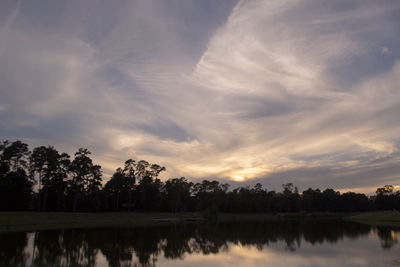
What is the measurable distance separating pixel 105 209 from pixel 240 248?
65450 mm

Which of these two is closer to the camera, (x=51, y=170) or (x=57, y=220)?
(x=57, y=220)

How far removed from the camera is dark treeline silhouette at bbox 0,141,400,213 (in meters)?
64.6

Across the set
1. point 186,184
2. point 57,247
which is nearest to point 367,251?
point 57,247

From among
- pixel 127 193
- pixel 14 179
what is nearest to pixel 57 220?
pixel 14 179

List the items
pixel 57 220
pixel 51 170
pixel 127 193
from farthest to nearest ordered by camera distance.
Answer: pixel 127 193, pixel 51 170, pixel 57 220

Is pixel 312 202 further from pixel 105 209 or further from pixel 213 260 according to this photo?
Answer: pixel 213 260

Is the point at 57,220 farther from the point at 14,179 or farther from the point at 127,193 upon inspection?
the point at 127,193

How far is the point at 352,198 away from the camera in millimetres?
137000

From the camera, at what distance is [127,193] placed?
305 feet

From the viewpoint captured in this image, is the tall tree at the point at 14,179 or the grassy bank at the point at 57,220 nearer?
the grassy bank at the point at 57,220

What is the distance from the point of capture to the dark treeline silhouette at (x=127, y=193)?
64.6m

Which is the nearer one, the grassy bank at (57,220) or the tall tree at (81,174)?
the grassy bank at (57,220)

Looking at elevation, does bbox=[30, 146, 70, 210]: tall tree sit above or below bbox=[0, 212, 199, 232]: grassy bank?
above

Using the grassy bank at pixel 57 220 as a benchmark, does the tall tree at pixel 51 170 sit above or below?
above
